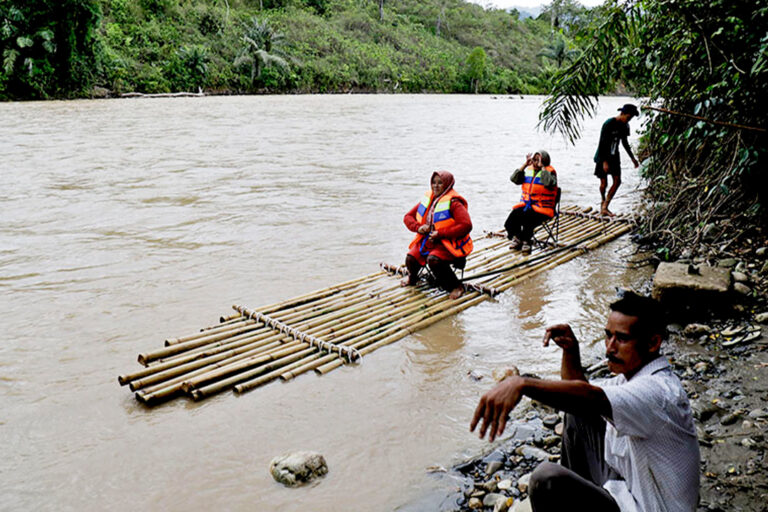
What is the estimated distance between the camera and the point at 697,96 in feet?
15.8

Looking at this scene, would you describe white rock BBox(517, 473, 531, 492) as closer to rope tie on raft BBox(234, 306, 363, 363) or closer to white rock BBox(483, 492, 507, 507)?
white rock BBox(483, 492, 507, 507)

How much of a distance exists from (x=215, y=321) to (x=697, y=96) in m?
4.37

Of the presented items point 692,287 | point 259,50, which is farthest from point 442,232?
point 259,50

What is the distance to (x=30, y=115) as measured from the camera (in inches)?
782

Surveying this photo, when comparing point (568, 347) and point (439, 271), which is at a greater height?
point (568, 347)

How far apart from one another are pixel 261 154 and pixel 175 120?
791 centimetres

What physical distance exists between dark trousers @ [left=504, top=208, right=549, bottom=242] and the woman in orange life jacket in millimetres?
1292

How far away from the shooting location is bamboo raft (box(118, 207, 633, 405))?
3.57 meters

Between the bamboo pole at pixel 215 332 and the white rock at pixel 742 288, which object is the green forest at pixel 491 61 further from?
the bamboo pole at pixel 215 332

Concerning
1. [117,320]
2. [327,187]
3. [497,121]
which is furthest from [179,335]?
[497,121]

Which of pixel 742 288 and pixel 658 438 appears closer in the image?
pixel 658 438

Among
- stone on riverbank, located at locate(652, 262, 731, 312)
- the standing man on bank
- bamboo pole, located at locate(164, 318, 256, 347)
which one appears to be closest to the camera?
bamboo pole, located at locate(164, 318, 256, 347)

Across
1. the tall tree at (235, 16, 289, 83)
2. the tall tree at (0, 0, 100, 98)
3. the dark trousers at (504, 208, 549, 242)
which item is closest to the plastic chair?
the dark trousers at (504, 208, 549, 242)

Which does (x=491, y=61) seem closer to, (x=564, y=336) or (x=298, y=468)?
(x=298, y=468)
